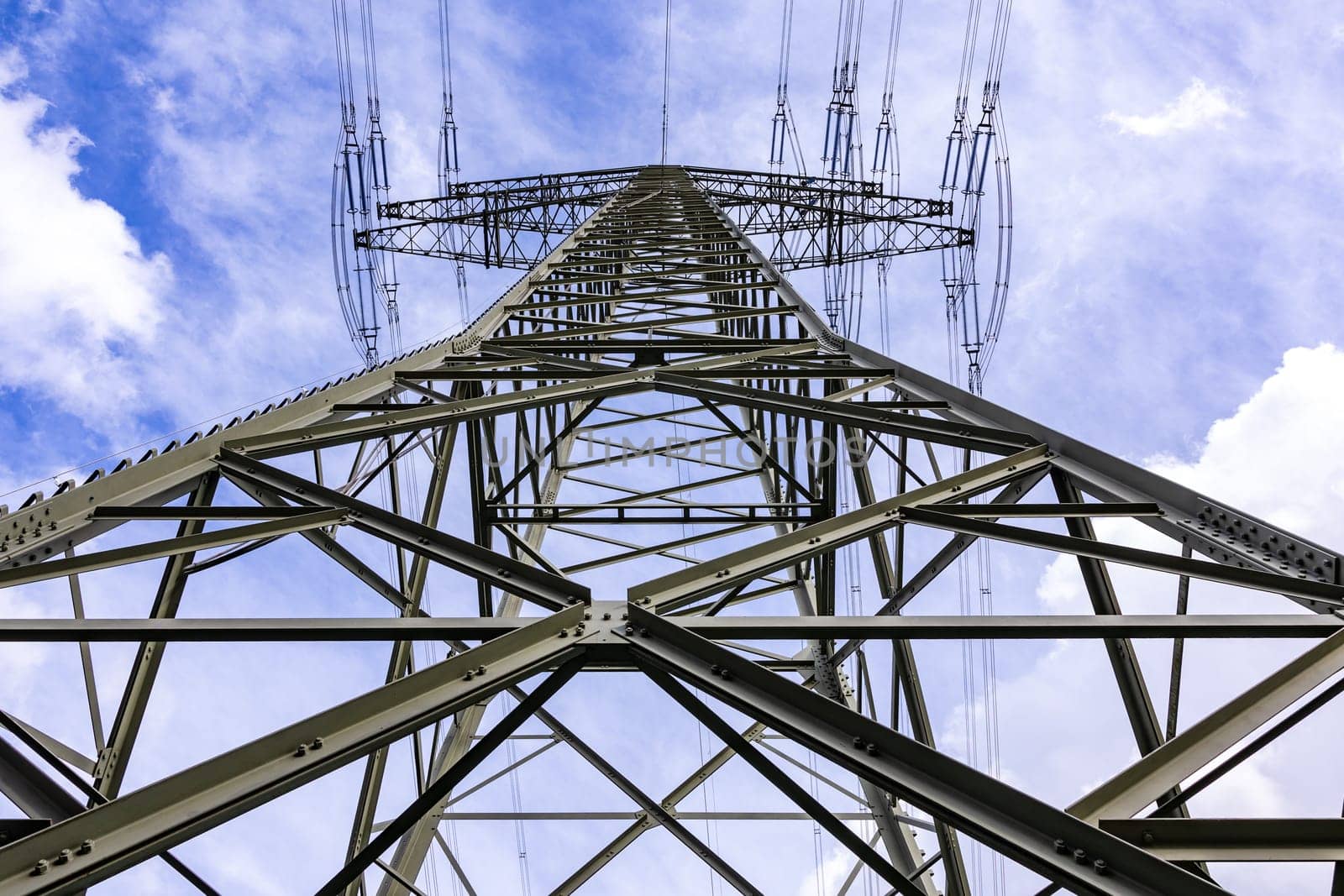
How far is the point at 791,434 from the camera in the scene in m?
11.7

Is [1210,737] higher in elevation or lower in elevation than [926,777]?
higher

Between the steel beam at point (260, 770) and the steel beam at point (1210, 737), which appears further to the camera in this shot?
the steel beam at point (1210, 737)

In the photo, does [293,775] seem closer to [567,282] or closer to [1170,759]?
[1170,759]

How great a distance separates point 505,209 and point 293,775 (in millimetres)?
18669

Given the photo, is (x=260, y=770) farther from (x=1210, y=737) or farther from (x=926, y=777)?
(x=1210, y=737)

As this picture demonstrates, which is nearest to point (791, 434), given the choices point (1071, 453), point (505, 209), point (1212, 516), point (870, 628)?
point (1071, 453)

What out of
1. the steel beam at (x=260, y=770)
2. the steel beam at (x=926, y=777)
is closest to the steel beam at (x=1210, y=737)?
the steel beam at (x=926, y=777)

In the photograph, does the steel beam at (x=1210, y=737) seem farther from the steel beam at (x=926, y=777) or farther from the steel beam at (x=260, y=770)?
the steel beam at (x=260, y=770)

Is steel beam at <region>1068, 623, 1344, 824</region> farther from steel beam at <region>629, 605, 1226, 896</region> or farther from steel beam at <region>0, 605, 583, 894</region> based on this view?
steel beam at <region>0, 605, 583, 894</region>

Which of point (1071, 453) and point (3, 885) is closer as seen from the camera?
point (3, 885)

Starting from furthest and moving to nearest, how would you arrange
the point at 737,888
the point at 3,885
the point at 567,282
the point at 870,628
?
the point at 567,282 → the point at 737,888 → the point at 870,628 → the point at 3,885

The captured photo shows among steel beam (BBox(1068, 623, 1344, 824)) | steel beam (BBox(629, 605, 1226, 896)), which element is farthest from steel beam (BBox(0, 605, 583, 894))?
steel beam (BBox(1068, 623, 1344, 824))

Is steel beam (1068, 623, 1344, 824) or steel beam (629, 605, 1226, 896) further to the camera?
steel beam (1068, 623, 1344, 824)

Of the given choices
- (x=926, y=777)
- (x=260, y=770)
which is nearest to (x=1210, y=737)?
(x=926, y=777)
